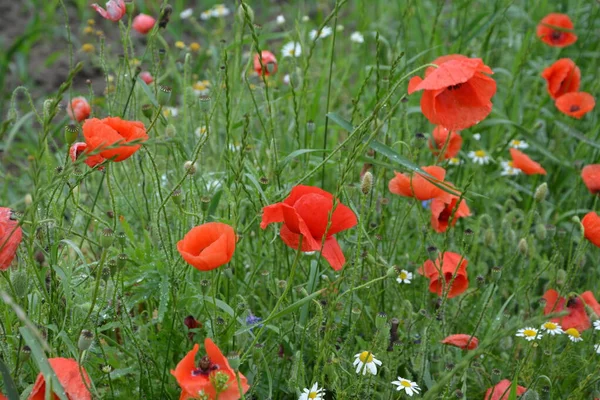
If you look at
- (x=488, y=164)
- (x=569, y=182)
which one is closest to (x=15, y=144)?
(x=488, y=164)

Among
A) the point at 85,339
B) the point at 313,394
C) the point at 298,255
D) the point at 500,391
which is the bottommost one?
the point at 500,391

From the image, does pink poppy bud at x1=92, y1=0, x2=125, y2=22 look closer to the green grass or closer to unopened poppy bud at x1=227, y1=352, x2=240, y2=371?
the green grass

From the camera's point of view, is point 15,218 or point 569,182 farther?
point 569,182

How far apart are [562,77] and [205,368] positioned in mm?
2032

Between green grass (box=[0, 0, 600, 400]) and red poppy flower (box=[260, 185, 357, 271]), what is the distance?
61 millimetres

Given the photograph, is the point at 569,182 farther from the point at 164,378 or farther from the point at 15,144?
the point at 15,144

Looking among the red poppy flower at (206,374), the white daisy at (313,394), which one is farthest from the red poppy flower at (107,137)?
the white daisy at (313,394)

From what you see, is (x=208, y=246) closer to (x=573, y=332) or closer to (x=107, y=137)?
(x=107, y=137)

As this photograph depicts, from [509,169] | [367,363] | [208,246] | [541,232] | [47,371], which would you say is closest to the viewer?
[47,371]

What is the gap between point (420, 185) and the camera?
2.22 m

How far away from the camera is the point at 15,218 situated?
1678 millimetres

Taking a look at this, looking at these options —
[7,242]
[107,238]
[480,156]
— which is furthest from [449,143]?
[7,242]

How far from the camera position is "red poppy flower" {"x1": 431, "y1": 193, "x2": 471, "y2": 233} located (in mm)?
2270

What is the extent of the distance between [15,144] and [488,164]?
6.83 ft
